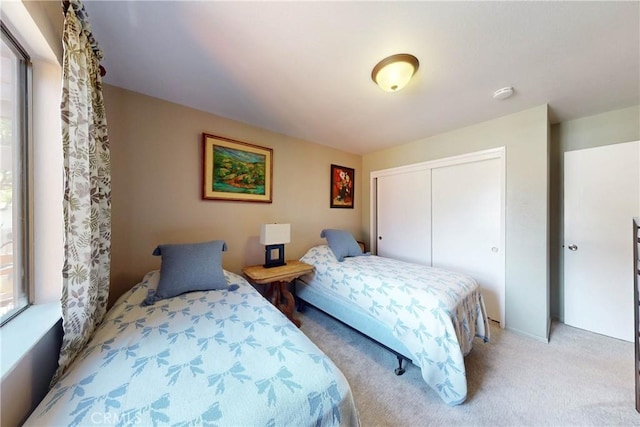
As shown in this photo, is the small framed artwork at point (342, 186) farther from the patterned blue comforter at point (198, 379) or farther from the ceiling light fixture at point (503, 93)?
the patterned blue comforter at point (198, 379)

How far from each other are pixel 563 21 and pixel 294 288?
3213mm

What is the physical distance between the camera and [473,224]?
8.58 ft

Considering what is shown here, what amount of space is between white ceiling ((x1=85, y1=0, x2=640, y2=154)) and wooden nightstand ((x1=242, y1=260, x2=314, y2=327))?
163cm

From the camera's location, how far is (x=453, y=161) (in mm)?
2721

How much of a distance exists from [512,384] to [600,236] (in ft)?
6.32

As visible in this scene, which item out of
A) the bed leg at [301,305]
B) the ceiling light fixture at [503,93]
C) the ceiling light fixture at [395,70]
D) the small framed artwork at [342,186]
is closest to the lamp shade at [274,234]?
the bed leg at [301,305]

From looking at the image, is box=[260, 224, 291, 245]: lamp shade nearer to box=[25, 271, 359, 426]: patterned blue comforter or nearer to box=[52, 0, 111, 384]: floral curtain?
box=[25, 271, 359, 426]: patterned blue comforter

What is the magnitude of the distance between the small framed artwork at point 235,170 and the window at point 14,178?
123cm

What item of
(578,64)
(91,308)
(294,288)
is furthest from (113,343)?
(578,64)

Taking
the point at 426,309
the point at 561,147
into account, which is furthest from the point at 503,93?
the point at 426,309

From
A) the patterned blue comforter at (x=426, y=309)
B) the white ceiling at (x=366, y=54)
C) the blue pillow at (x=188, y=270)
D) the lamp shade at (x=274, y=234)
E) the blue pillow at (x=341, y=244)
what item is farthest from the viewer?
the blue pillow at (x=341, y=244)

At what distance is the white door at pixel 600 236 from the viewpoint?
2.07m

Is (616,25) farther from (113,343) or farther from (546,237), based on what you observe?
(113,343)

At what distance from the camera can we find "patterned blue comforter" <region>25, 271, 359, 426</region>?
2.26 feet
